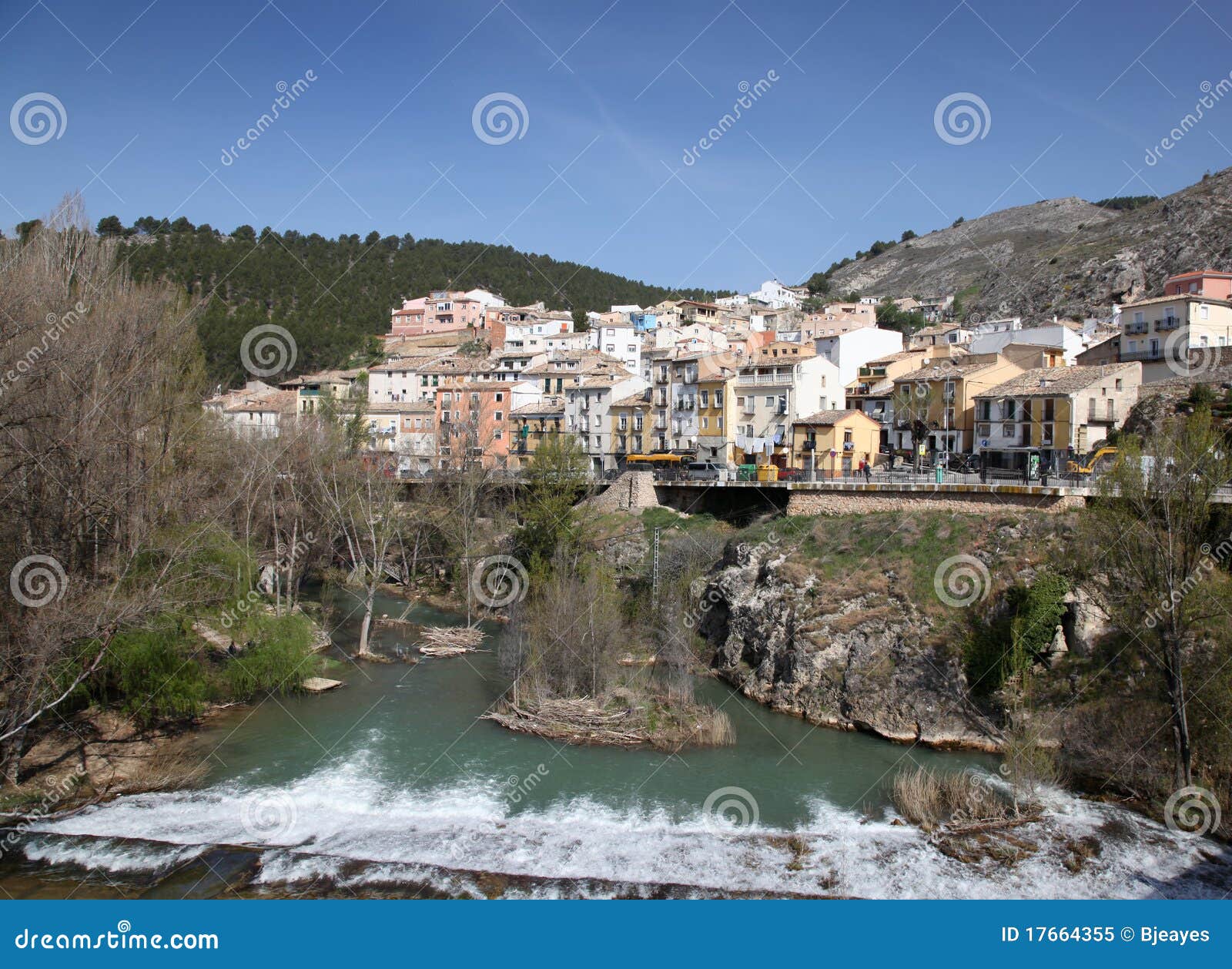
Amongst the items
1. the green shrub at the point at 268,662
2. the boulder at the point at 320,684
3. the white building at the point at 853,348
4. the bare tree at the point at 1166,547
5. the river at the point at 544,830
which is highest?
the white building at the point at 853,348

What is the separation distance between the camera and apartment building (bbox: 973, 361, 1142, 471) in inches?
1238

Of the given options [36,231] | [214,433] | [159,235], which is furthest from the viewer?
[159,235]

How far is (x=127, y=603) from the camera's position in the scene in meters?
15.6

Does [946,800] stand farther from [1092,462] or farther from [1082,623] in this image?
[1092,462]

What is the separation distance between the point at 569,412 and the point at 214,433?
2394 centimetres

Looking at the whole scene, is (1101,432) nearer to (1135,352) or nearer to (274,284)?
(1135,352)

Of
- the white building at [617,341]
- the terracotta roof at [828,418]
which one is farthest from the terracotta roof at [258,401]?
the terracotta roof at [828,418]

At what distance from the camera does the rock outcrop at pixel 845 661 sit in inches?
784

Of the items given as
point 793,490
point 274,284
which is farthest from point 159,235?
point 793,490

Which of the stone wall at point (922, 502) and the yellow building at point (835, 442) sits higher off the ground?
the yellow building at point (835, 442)

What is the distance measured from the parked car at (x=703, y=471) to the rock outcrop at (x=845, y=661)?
962cm

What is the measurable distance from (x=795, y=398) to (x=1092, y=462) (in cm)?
1455

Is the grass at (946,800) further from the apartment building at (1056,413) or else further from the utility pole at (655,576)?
the apartment building at (1056,413)

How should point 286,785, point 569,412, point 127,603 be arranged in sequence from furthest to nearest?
point 569,412 → point 286,785 → point 127,603
